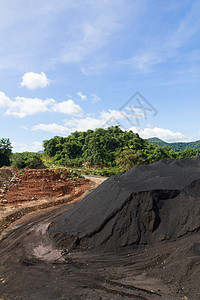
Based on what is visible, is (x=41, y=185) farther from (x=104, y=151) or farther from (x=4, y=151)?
(x=104, y=151)

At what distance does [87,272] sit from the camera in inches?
205

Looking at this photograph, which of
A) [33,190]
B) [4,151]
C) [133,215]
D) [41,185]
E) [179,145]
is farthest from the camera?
[179,145]

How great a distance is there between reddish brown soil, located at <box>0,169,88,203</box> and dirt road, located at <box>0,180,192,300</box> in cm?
609

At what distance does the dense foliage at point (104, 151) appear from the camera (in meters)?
25.9

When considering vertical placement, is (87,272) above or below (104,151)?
below

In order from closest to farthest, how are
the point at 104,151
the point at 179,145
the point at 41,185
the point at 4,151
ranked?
the point at 41,185 < the point at 4,151 < the point at 104,151 < the point at 179,145

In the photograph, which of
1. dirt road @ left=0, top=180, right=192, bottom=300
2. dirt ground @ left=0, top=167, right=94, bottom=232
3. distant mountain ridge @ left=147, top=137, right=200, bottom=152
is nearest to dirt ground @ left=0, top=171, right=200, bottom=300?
dirt road @ left=0, top=180, right=192, bottom=300

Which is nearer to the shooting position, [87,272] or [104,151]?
[87,272]

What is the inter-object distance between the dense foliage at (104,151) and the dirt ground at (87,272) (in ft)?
58.1

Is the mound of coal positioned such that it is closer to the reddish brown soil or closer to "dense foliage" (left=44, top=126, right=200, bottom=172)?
the reddish brown soil

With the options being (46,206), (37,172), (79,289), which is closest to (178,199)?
(79,289)

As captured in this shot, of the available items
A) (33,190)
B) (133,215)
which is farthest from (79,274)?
(33,190)

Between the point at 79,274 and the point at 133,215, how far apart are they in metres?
2.37

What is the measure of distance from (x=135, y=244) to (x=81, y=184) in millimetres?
11201
